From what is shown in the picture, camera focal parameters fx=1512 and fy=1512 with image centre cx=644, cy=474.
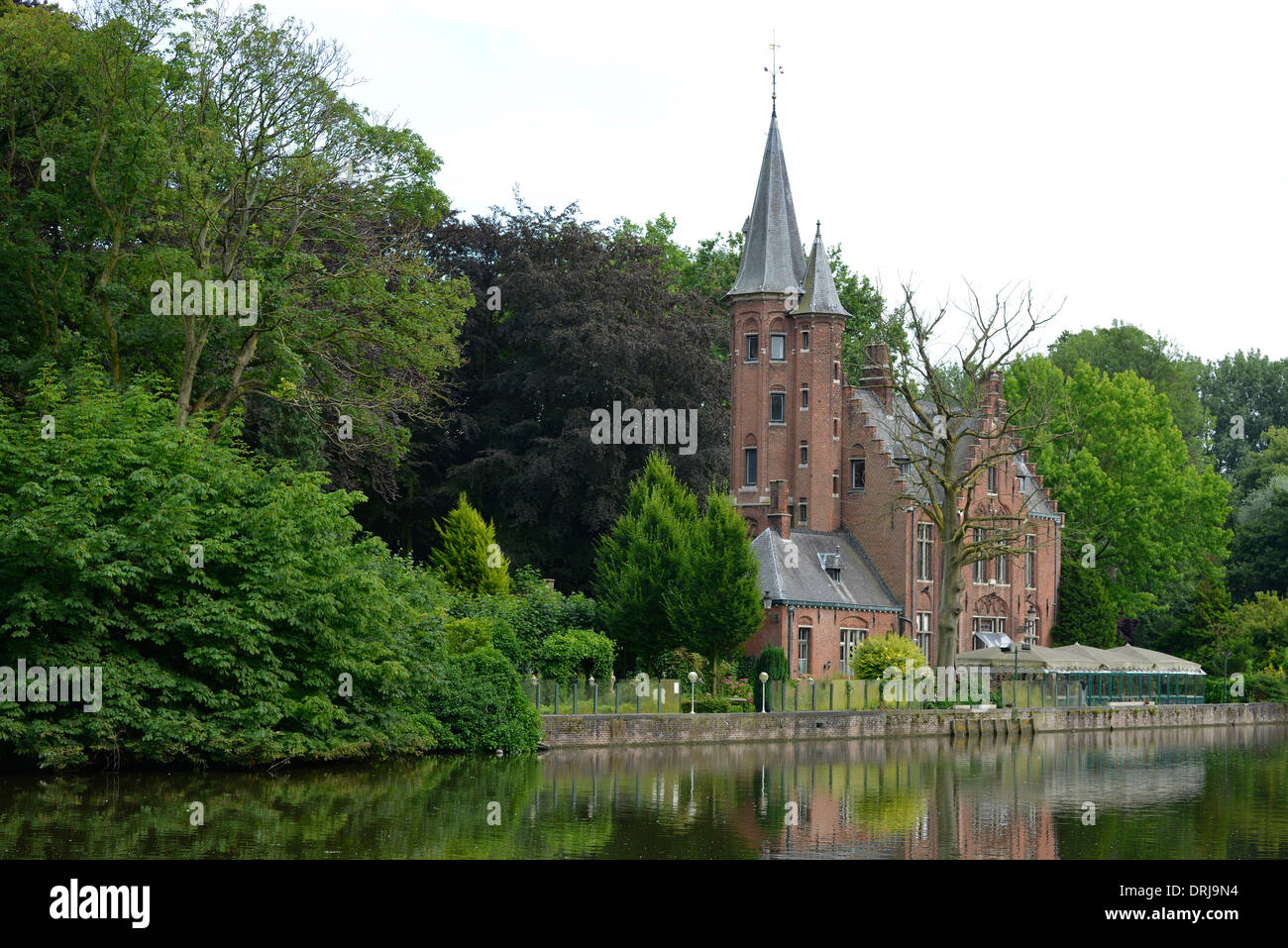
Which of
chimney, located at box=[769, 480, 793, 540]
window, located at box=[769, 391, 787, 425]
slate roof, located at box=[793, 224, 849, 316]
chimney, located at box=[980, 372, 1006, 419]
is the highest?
slate roof, located at box=[793, 224, 849, 316]

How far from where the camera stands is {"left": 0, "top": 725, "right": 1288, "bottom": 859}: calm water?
17375 mm

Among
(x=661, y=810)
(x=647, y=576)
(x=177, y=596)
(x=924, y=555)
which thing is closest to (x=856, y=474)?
(x=924, y=555)

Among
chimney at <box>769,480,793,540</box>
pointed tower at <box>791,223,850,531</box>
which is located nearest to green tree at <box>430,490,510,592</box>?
chimney at <box>769,480,793,540</box>

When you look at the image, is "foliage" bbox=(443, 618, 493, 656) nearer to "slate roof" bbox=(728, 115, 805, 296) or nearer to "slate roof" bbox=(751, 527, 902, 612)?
"slate roof" bbox=(751, 527, 902, 612)

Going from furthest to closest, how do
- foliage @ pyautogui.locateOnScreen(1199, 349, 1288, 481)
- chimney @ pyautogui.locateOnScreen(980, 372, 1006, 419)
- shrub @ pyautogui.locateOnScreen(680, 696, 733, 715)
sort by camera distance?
foliage @ pyautogui.locateOnScreen(1199, 349, 1288, 481) → chimney @ pyautogui.locateOnScreen(980, 372, 1006, 419) → shrub @ pyautogui.locateOnScreen(680, 696, 733, 715)

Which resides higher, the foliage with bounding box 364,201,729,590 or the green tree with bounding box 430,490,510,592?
the foliage with bounding box 364,201,729,590

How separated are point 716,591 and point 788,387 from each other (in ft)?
43.4

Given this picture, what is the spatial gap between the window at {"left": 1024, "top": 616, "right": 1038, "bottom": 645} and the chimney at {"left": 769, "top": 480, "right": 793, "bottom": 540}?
44.7ft

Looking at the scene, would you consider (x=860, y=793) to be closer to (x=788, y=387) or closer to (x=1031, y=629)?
(x=788, y=387)

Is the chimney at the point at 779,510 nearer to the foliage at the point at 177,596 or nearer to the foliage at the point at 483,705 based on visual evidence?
the foliage at the point at 483,705

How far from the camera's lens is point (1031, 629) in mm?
60344

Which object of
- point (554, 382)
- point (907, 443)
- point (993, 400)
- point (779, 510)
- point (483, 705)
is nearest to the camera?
point (483, 705)

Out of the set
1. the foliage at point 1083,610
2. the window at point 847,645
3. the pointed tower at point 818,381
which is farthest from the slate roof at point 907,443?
the window at point 847,645
